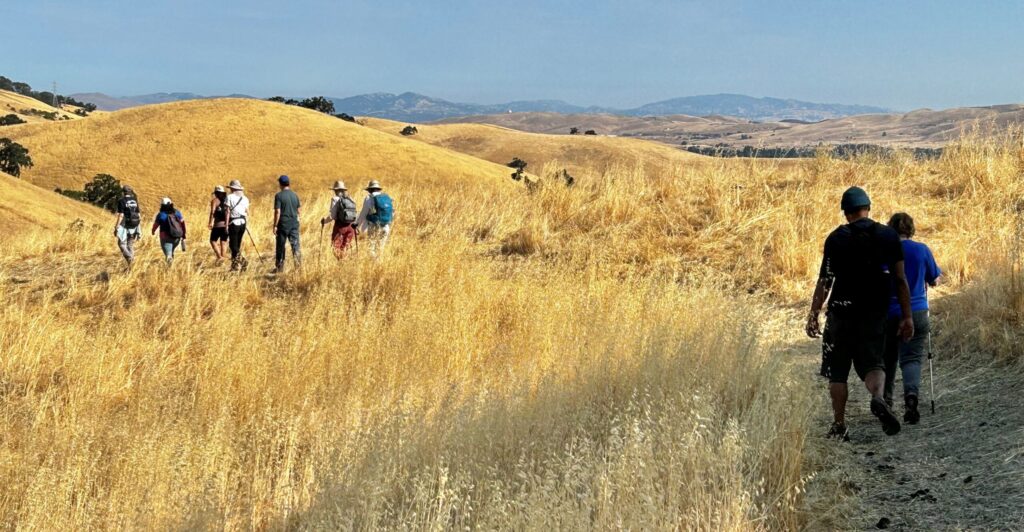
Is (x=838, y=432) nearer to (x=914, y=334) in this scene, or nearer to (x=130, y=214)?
(x=914, y=334)

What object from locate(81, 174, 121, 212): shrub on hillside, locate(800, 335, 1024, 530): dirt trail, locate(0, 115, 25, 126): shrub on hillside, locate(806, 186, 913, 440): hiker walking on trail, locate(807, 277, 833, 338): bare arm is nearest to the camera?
locate(800, 335, 1024, 530): dirt trail

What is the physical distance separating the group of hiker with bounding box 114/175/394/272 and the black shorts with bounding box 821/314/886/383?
716 centimetres

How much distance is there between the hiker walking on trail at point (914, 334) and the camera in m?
5.71

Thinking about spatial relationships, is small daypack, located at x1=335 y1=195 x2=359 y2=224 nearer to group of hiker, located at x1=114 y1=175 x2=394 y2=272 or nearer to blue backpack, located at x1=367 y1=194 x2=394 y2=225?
group of hiker, located at x1=114 y1=175 x2=394 y2=272

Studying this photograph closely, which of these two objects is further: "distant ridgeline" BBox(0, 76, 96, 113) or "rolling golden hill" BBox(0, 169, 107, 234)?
"distant ridgeline" BBox(0, 76, 96, 113)

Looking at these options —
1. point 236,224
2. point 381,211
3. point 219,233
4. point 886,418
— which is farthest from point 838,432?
point 219,233

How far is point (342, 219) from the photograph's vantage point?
11.9 m

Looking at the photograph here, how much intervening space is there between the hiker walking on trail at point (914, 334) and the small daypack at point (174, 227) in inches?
440

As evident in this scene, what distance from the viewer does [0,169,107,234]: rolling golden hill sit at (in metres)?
38.2

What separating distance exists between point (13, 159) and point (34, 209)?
2288 cm

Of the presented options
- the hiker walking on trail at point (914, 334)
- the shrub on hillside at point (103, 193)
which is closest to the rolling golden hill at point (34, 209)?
the shrub on hillside at point (103, 193)

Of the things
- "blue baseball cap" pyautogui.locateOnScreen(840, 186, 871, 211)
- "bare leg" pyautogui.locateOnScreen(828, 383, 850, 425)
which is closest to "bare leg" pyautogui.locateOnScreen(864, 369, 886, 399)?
"bare leg" pyautogui.locateOnScreen(828, 383, 850, 425)

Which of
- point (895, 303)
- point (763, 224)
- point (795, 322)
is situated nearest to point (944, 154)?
point (763, 224)

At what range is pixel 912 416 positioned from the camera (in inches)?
221
